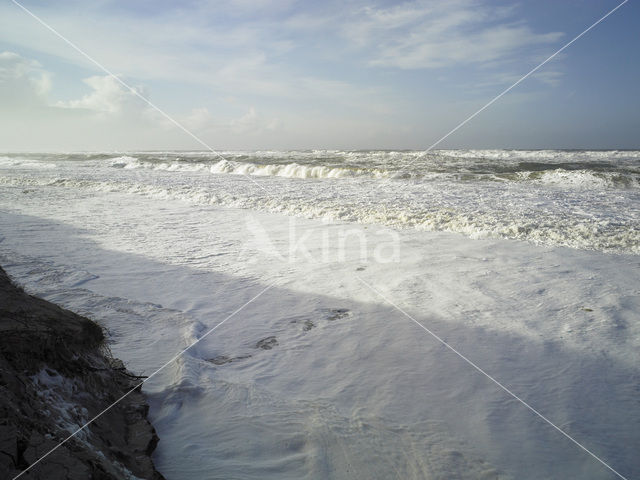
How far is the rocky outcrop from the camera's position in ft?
4.47

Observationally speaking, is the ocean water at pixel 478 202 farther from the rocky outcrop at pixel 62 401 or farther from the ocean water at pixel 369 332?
the rocky outcrop at pixel 62 401

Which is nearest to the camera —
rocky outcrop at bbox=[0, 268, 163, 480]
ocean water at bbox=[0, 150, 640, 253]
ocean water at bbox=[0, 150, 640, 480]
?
rocky outcrop at bbox=[0, 268, 163, 480]

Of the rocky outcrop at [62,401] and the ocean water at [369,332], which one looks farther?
the ocean water at [369,332]

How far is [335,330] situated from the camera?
3.80 meters

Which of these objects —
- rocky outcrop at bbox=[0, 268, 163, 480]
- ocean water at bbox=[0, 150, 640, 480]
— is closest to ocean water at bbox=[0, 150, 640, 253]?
ocean water at bbox=[0, 150, 640, 480]

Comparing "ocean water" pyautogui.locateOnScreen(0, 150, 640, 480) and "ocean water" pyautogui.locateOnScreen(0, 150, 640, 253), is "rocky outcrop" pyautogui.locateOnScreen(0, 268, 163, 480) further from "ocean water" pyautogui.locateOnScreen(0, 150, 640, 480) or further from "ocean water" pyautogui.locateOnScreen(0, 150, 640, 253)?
"ocean water" pyautogui.locateOnScreen(0, 150, 640, 253)

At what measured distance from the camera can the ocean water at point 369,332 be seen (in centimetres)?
229

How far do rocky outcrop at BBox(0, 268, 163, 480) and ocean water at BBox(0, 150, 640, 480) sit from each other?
27 cm

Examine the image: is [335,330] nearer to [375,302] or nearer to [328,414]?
[375,302]

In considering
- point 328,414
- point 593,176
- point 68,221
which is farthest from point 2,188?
point 593,176

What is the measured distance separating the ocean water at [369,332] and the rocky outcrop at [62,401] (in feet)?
0.87

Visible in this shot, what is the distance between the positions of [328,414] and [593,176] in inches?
686

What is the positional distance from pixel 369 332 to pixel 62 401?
2.63 m

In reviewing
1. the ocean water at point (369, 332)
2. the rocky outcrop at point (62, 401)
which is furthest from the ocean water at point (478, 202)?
the rocky outcrop at point (62, 401)
